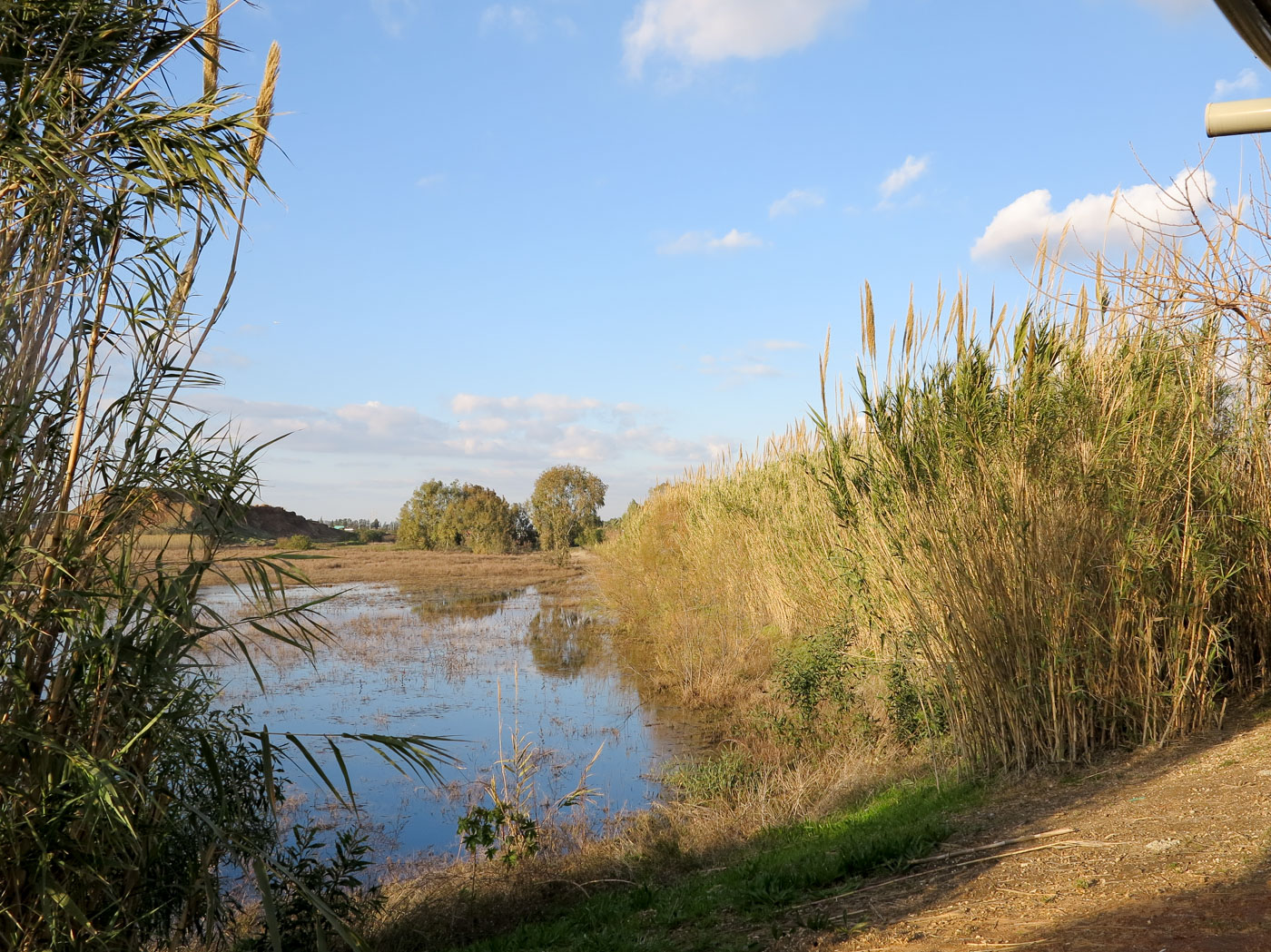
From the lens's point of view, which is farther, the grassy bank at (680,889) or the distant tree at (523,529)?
the distant tree at (523,529)

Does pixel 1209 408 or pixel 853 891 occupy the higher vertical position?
pixel 1209 408

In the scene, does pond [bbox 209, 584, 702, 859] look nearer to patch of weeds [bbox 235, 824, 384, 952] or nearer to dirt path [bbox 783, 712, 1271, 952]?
patch of weeds [bbox 235, 824, 384, 952]

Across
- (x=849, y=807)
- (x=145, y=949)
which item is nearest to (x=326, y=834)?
(x=145, y=949)

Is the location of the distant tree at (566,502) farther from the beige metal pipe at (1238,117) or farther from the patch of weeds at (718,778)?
the beige metal pipe at (1238,117)

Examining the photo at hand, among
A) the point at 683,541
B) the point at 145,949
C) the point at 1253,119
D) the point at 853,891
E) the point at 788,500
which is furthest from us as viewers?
the point at 683,541

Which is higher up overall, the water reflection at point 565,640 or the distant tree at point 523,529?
the distant tree at point 523,529

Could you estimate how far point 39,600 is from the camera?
3.50 meters

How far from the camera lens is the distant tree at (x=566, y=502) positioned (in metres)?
46.3

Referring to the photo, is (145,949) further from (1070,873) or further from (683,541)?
(683,541)

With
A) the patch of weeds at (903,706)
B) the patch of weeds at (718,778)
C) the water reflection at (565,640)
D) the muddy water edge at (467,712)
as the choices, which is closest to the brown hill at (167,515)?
the muddy water edge at (467,712)

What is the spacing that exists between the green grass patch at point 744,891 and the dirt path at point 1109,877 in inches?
9.3

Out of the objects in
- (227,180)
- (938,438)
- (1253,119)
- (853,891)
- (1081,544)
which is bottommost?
(853,891)

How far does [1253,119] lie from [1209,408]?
4.65 m

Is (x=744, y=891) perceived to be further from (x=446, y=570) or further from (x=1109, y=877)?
(x=446, y=570)
